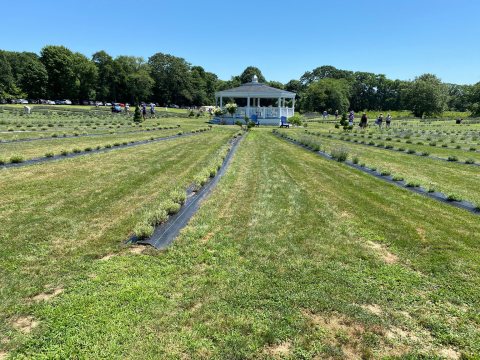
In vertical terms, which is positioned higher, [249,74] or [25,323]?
[249,74]

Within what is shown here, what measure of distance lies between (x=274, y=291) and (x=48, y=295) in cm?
263

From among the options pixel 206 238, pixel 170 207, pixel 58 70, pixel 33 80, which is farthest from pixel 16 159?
pixel 58 70

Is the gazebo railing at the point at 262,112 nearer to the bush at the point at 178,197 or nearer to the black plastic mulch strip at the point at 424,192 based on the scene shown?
the black plastic mulch strip at the point at 424,192

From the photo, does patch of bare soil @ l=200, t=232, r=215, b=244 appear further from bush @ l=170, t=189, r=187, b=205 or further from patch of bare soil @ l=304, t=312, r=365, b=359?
patch of bare soil @ l=304, t=312, r=365, b=359

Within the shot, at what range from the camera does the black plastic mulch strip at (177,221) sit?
5.03m

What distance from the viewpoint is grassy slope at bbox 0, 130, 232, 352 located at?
13.0 ft

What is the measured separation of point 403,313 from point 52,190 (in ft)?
24.6

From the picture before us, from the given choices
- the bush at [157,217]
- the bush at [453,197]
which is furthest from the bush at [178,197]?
the bush at [453,197]

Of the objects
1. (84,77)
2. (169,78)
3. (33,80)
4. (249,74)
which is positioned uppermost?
(249,74)

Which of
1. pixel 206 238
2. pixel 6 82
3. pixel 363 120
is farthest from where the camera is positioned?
pixel 6 82

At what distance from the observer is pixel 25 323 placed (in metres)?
3.12

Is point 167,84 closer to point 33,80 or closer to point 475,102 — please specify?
point 33,80

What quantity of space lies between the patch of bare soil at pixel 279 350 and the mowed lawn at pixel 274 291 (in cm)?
1

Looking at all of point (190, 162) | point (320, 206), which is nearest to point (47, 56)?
point (190, 162)
